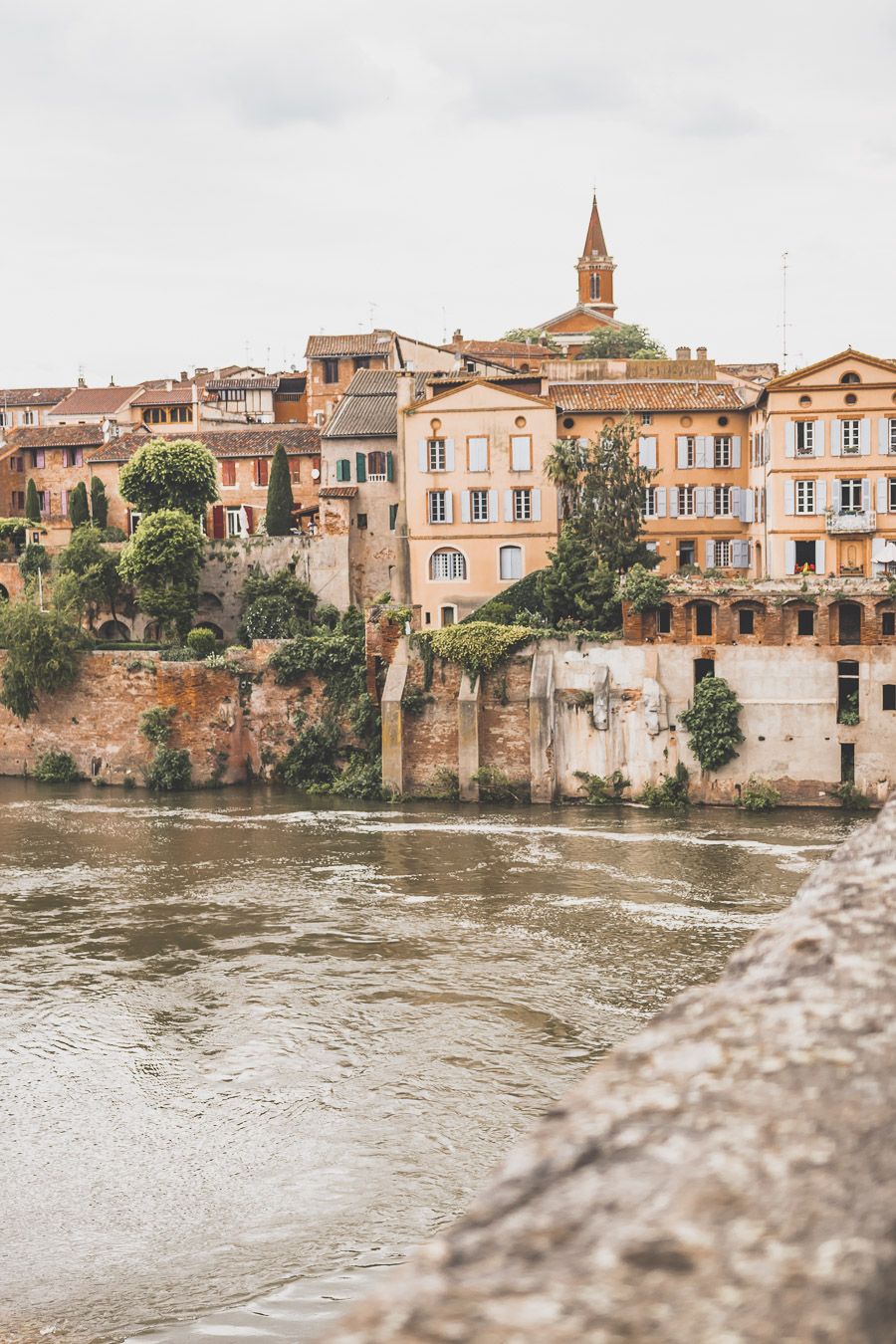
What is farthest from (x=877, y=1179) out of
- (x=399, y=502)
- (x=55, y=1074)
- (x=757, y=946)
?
(x=399, y=502)

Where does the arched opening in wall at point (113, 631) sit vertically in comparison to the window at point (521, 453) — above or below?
below

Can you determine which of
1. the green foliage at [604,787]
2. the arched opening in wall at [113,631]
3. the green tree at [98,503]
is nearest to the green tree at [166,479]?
the arched opening in wall at [113,631]

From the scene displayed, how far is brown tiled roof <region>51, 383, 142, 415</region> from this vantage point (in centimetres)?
8494

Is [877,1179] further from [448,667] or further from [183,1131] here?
[448,667]

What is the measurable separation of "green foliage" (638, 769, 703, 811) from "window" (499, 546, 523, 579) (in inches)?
A: 450

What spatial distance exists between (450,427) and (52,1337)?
39.8 m

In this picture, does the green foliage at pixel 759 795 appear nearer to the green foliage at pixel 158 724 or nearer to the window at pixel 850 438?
the window at pixel 850 438

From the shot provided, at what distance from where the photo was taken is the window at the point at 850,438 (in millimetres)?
46281

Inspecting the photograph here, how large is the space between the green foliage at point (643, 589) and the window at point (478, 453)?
9737 mm

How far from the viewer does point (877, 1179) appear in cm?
286

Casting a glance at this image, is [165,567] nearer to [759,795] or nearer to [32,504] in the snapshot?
[32,504]

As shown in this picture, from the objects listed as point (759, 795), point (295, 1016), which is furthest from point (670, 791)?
point (295, 1016)

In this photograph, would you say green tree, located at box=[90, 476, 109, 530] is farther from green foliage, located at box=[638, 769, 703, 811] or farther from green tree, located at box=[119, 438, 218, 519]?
green foliage, located at box=[638, 769, 703, 811]

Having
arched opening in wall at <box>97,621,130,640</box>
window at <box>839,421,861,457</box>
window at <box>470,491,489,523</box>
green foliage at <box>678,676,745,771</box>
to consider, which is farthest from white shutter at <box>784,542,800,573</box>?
arched opening in wall at <box>97,621,130,640</box>
